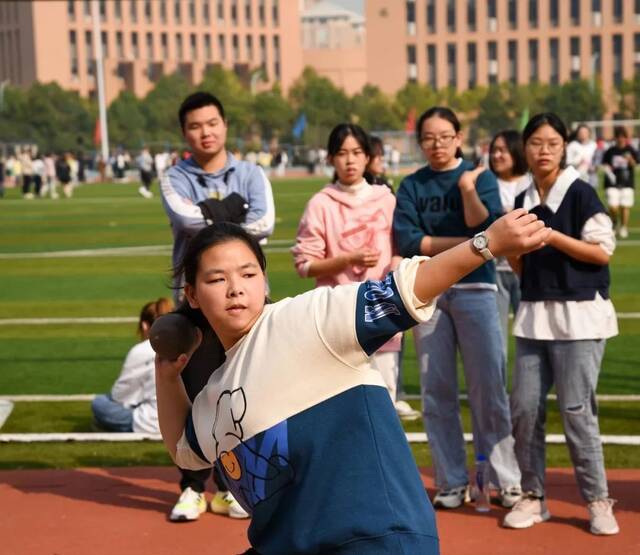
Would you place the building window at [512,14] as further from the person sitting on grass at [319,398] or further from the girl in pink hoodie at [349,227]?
the person sitting on grass at [319,398]

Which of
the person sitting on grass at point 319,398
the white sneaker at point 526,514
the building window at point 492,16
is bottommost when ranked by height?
the white sneaker at point 526,514

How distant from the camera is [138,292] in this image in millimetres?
16375

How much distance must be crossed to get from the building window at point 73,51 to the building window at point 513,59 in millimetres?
45126

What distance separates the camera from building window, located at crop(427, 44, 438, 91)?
142 meters

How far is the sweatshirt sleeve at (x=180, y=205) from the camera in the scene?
22.6 feet

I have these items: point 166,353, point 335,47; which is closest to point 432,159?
point 166,353

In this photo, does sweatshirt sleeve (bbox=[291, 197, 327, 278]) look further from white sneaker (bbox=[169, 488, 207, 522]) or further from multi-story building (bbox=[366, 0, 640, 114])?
multi-story building (bbox=[366, 0, 640, 114])

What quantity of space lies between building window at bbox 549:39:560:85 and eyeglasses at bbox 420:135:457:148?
439ft

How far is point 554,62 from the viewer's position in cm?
13875

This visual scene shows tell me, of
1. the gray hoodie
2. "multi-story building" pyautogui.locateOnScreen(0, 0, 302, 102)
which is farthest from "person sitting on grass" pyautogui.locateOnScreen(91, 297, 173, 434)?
"multi-story building" pyautogui.locateOnScreen(0, 0, 302, 102)

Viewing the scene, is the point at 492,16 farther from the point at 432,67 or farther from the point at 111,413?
the point at 111,413

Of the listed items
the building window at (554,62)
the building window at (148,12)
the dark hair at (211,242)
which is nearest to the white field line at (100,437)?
the dark hair at (211,242)

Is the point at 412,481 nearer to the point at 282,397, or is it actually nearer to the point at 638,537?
the point at 282,397

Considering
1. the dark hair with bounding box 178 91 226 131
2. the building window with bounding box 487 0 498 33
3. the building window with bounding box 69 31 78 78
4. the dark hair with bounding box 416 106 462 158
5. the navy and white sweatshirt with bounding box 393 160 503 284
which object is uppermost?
the building window with bounding box 487 0 498 33
